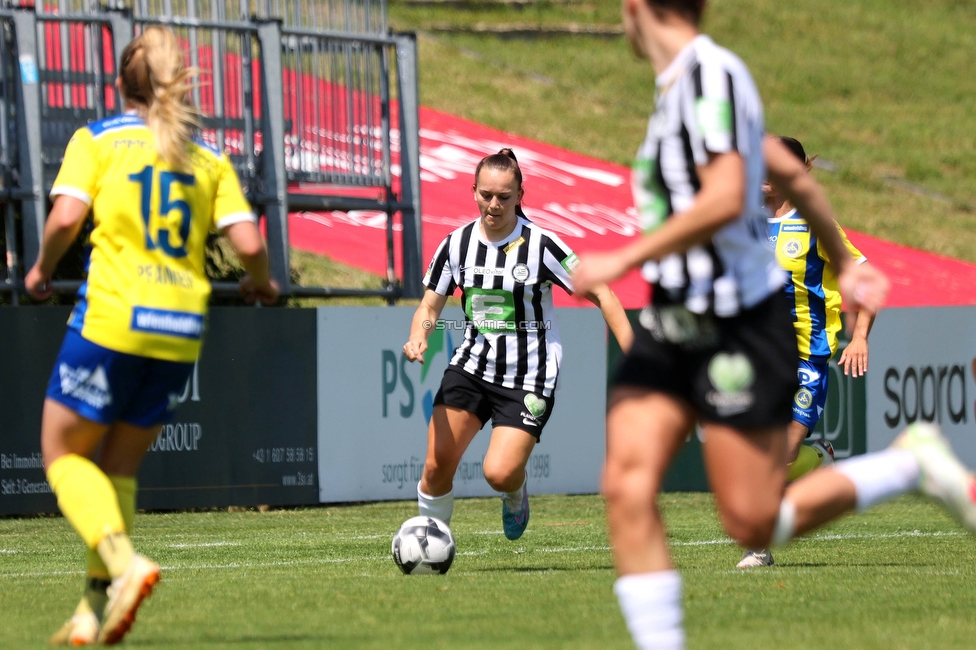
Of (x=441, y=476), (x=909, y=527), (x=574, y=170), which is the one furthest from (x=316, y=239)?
(x=441, y=476)

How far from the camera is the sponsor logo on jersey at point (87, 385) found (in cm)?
497

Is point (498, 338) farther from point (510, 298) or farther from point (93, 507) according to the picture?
point (93, 507)

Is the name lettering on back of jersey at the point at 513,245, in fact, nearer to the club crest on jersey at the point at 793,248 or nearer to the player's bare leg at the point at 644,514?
the club crest on jersey at the point at 793,248

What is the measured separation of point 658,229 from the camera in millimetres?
4125

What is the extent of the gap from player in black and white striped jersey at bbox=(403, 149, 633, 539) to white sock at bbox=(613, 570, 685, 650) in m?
3.74

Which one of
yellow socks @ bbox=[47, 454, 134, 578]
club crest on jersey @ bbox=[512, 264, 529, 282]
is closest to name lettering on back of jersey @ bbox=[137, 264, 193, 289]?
yellow socks @ bbox=[47, 454, 134, 578]

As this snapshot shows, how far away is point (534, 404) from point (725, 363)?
12.5 feet

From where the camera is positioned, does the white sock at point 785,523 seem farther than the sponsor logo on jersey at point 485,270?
No

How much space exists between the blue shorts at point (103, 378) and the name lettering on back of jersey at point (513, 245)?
3.07m

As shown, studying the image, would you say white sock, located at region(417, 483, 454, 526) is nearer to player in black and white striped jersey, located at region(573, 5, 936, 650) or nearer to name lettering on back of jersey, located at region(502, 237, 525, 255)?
name lettering on back of jersey, located at region(502, 237, 525, 255)

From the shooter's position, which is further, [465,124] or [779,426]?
[465,124]

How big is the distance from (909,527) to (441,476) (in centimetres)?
446

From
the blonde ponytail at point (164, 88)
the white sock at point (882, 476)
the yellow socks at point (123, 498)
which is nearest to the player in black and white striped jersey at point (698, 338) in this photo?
the white sock at point (882, 476)

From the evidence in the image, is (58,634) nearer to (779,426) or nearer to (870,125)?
(779,426)
